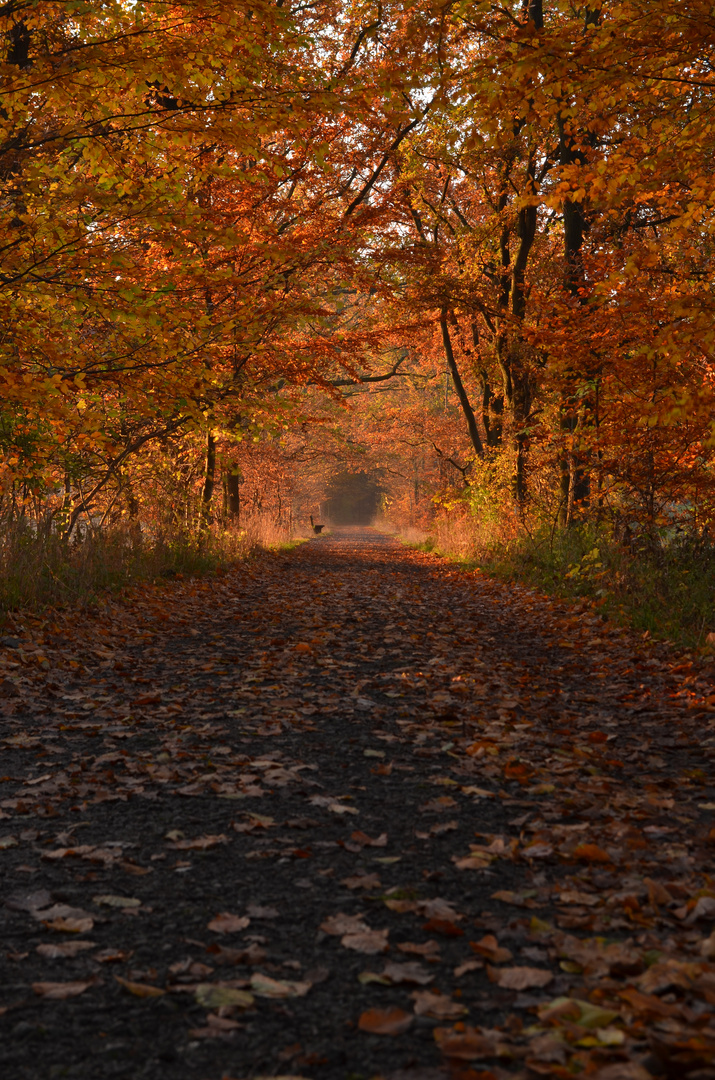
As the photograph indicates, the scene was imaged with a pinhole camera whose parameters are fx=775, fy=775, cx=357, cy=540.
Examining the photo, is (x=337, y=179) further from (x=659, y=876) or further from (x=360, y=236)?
(x=659, y=876)

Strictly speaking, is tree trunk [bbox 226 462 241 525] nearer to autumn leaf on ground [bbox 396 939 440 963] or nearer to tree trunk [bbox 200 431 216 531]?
tree trunk [bbox 200 431 216 531]

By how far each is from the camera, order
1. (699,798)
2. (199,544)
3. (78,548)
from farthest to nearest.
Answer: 1. (199,544)
2. (78,548)
3. (699,798)

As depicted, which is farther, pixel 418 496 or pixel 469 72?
pixel 418 496

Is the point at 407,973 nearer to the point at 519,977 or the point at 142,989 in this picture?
the point at 519,977

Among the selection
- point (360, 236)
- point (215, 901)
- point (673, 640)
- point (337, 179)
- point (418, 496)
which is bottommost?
point (215, 901)

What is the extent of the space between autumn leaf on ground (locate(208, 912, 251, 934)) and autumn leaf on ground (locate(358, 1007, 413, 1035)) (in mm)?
743

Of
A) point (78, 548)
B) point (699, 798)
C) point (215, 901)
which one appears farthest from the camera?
point (78, 548)

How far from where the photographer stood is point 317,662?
7.93 meters

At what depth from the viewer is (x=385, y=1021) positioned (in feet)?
8.07

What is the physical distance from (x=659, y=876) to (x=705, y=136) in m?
6.41

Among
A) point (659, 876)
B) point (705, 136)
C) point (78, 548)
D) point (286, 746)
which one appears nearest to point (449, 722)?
point (286, 746)

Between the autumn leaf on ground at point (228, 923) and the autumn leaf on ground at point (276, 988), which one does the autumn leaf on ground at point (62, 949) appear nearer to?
the autumn leaf on ground at point (228, 923)

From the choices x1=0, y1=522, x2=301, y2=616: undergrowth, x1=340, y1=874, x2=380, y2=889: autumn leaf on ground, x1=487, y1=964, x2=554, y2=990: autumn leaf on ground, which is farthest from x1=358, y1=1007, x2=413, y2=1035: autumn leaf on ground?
x1=0, y1=522, x2=301, y2=616: undergrowth

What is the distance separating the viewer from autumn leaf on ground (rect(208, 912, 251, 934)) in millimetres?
3043
